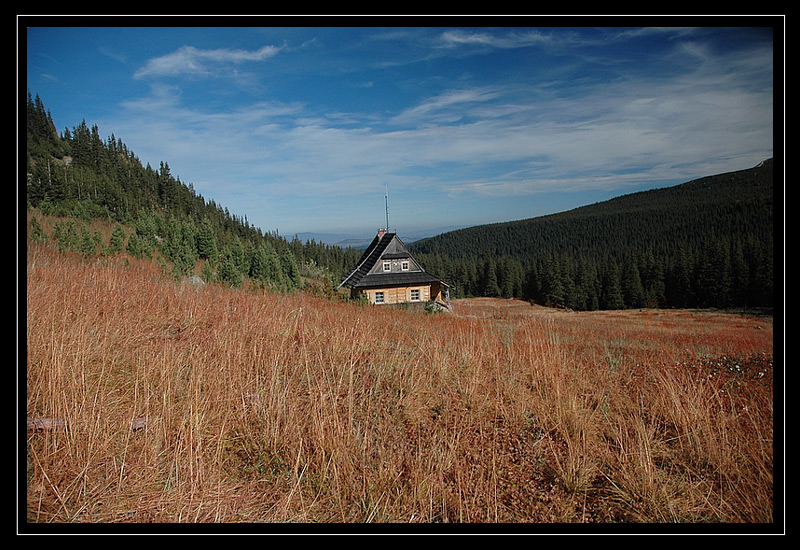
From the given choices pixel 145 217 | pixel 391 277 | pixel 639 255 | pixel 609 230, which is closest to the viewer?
pixel 391 277

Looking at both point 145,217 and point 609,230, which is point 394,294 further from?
point 609,230

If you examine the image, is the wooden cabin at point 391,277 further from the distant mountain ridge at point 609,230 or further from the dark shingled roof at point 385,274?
the distant mountain ridge at point 609,230

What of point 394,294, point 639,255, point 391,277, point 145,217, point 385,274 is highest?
point 145,217

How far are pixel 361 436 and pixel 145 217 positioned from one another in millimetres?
Result: 43112

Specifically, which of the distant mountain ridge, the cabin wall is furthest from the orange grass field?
the distant mountain ridge

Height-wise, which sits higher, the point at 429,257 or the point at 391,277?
the point at 429,257

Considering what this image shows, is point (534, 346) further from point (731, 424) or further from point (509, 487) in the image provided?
point (509, 487)

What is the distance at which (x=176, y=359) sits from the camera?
11.3 ft

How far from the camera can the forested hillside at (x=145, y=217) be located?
676 inches

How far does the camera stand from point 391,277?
2505 cm

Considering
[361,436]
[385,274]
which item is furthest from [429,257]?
[361,436]
